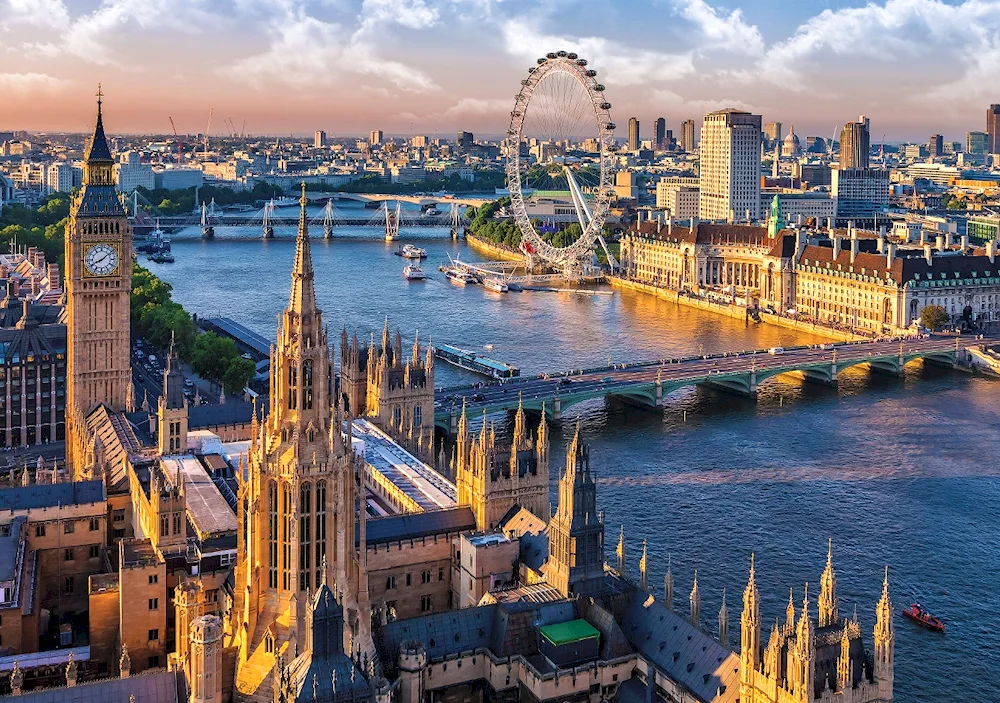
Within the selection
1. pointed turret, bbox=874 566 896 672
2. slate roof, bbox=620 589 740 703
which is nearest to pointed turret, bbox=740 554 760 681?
slate roof, bbox=620 589 740 703

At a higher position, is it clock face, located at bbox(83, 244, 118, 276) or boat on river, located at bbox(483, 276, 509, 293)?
clock face, located at bbox(83, 244, 118, 276)

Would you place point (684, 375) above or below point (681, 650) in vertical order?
above

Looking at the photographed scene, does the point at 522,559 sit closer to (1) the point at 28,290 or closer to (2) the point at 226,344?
(2) the point at 226,344

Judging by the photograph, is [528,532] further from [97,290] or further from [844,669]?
[97,290]

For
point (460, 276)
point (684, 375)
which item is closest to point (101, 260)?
point (684, 375)

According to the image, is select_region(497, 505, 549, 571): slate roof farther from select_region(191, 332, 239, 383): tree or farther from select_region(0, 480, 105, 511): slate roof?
select_region(191, 332, 239, 383): tree

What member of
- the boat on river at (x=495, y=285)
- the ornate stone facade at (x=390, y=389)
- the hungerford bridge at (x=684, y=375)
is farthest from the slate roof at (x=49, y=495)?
the boat on river at (x=495, y=285)
